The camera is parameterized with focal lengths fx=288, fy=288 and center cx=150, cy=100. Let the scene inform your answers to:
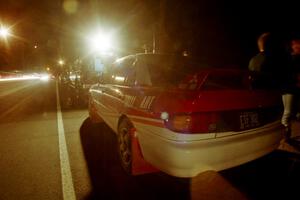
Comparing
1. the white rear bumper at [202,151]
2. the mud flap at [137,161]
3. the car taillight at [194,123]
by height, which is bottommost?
the mud flap at [137,161]

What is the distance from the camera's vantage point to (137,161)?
11.7 feet

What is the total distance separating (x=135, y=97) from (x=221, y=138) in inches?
47.8

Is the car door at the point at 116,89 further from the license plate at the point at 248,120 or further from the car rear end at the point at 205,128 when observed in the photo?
the license plate at the point at 248,120

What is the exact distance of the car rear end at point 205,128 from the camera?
2.78 meters

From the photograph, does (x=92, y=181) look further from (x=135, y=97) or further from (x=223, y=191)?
(x=223, y=191)

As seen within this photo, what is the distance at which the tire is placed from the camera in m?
3.78

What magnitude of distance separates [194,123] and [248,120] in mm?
656

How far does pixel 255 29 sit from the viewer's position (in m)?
8.46

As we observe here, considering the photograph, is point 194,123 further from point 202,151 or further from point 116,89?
point 116,89

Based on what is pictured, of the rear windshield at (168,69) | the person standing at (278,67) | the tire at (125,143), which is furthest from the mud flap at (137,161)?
the person standing at (278,67)

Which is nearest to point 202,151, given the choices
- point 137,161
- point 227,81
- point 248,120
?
point 248,120

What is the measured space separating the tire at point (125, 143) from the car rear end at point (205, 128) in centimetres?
63

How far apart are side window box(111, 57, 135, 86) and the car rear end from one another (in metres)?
1.14

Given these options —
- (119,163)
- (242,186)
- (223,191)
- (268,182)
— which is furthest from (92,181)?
(268,182)
